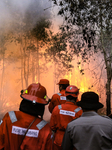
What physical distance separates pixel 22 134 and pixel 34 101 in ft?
1.02

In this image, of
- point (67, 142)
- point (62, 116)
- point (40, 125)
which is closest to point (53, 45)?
point (62, 116)

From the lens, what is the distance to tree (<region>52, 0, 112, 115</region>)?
5.18 meters

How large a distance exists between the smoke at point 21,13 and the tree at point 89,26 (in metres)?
0.70

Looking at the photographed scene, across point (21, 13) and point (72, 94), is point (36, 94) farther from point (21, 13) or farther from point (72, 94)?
point (21, 13)

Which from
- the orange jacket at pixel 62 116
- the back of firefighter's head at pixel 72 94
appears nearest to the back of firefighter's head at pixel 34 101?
the orange jacket at pixel 62 116

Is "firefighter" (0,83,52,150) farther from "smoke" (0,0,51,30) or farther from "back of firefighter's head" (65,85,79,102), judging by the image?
"smoke" (0,0,51,30)

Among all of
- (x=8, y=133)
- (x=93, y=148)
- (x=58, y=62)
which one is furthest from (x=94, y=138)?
(x=58, y=62)

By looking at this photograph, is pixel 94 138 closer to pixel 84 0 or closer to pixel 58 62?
pixel 58 62

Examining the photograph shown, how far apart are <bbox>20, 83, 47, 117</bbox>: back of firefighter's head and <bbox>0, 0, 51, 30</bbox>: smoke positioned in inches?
163

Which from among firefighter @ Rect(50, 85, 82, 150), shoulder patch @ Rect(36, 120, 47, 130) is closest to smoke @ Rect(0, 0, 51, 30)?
firefighter @ Rect(50, 85, 82, 150)

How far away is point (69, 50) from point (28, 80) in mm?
2144

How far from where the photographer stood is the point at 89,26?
5.74 m

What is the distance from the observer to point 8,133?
51.0 inches

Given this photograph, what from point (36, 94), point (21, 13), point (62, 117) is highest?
point (21, 13)
